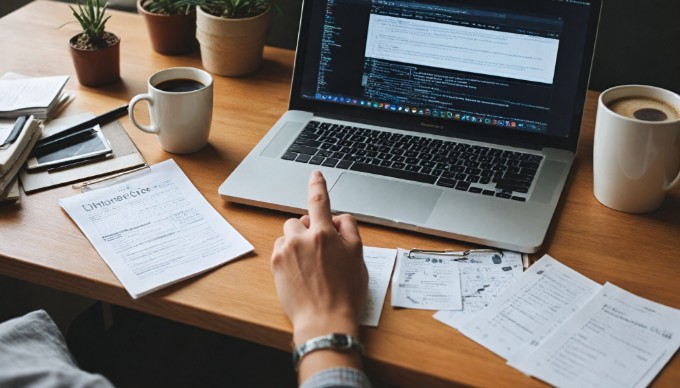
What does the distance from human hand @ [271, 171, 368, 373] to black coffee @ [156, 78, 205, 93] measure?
0.38 m

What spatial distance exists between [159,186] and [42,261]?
22 cm

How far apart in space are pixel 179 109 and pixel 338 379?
579 millimetres

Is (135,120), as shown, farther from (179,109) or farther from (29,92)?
Result: (29,92)

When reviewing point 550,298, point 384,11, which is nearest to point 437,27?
point 384,11

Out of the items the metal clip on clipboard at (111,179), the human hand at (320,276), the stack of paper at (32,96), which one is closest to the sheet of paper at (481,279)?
the human hand at (320,276)

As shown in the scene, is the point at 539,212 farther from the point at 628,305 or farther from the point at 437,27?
the point at 437,27

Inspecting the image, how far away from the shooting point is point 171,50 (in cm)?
157

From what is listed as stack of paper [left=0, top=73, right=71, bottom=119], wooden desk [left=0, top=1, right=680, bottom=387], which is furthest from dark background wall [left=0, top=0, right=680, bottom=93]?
stack of paper [left=0, top=73, right=71, bottom=119]

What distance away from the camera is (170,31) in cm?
153

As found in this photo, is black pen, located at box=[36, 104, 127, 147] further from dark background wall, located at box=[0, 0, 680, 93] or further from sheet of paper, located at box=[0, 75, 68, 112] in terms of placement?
dark background wall, located at box=[0, 0, 680, 93]

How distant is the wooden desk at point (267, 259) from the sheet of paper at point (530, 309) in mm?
22

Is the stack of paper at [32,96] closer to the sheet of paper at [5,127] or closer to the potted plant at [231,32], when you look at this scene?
the sheet of paper at [5,127]

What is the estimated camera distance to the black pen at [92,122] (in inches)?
48.4

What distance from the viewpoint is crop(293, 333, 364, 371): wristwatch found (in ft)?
2.69
